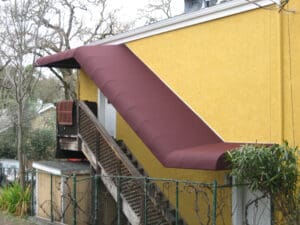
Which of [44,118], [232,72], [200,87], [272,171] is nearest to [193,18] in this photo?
[200,87]

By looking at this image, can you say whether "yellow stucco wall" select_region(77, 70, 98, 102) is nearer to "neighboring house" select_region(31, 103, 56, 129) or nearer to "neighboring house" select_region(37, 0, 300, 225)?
"neighboring house" select_region(37, 0, 300, 225)

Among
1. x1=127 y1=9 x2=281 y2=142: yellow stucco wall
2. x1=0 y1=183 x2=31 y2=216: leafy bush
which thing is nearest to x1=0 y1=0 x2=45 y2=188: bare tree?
x1=0 y1=183 x2=31 y2=216: leafy bush

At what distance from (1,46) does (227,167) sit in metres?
13.4

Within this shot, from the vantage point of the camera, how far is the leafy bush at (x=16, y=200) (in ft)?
53.5

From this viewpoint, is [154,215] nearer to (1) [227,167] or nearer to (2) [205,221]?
(2) [205,221]

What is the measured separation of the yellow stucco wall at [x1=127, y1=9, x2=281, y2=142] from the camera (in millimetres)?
11211

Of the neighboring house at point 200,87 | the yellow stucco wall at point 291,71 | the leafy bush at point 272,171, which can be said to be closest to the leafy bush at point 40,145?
the neighboring house at point 200,87

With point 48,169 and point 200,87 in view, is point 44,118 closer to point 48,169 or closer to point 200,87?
point 48,169

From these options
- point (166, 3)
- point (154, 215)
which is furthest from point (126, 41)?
point (166, 3)

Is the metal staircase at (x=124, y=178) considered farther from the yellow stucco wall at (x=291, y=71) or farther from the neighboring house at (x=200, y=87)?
the yellow stucco wall at (x=291, y=71)

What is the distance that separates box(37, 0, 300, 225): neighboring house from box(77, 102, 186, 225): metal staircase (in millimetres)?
66

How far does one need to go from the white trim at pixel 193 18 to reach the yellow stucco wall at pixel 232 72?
5.7 inches

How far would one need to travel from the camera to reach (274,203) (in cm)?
1009

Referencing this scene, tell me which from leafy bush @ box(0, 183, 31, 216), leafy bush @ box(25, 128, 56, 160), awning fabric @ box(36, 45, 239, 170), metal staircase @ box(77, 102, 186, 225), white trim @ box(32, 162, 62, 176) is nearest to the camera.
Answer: awning fabric @ box(36, 45, 239, 170)
